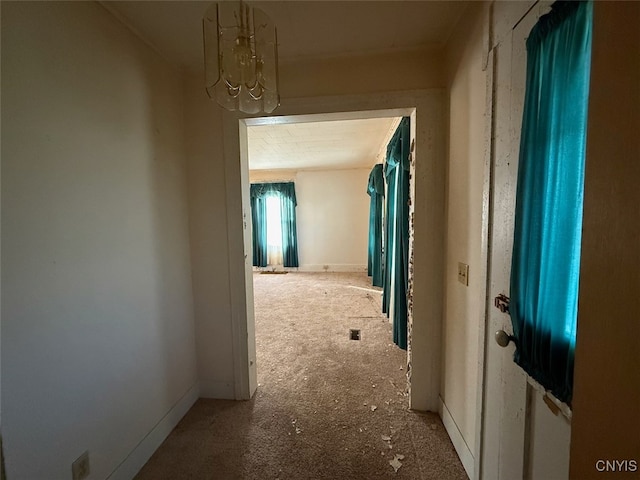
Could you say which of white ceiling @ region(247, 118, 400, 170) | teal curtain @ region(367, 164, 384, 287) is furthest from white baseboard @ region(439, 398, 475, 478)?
teal curtain @ region(367, 164, 384, 287)

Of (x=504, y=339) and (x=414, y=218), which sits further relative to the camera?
(x=414, y=218)

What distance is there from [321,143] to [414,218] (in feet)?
8.53

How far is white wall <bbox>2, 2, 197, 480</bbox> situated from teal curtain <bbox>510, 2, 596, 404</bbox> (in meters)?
1.62

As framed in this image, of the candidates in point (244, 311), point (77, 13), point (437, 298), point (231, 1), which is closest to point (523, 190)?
point (437, 298)

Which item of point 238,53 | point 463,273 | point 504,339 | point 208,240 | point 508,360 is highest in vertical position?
point 238,53

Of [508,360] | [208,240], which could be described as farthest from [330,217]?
[508,360]

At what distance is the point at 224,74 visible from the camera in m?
1.00

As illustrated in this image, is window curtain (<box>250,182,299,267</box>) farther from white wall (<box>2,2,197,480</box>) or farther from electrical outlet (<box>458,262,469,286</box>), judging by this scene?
electrical outlet (<box>458,262,469,286</box>)

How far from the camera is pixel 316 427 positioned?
1602 mm

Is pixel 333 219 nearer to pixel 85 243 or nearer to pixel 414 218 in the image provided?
pixel 414 218

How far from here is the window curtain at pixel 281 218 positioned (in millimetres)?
6129

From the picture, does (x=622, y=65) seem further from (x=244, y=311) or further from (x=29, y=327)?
(x=244, y=311)

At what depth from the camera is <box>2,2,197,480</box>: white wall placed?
2.81ft

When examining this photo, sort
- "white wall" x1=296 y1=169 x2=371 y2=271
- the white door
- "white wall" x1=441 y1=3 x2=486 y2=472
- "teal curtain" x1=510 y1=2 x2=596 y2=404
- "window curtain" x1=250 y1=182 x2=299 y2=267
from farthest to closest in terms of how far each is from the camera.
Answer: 1. "window curtain" x1=250 y1=182 x2=299 y2=267
2. "white wall" x1=296 y1=169 x2=371 y2=271
3. "white wall" x1=441 y1=3 x2=486 y2=472
4. the white door
5. "teal curtain" x1=510 y1=2 x2=596 y2=404
